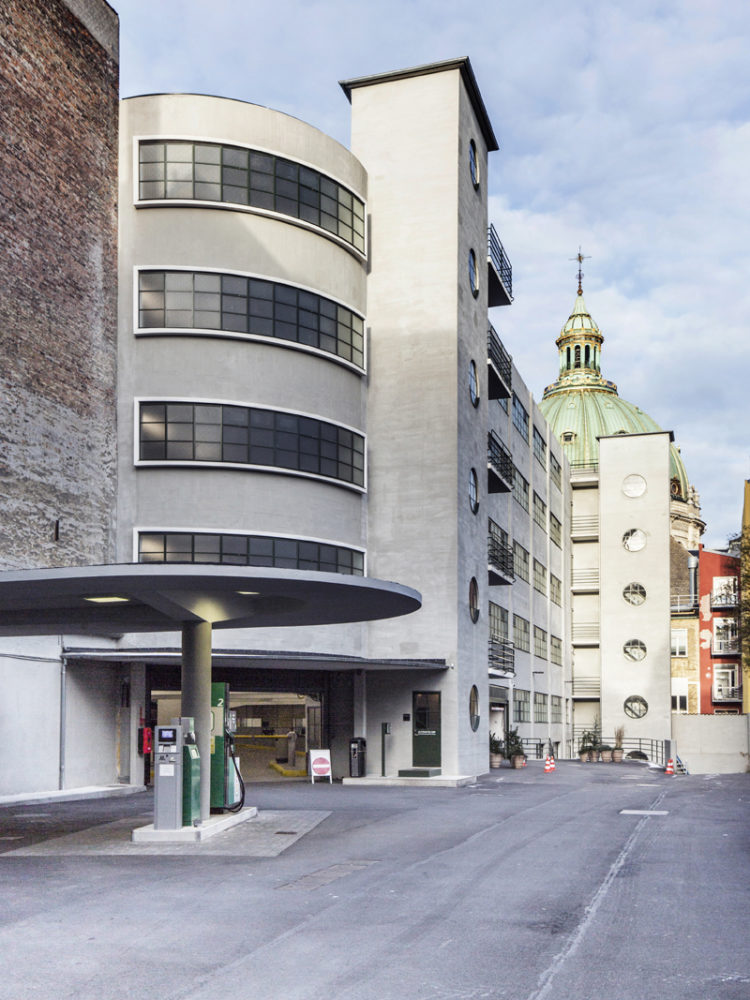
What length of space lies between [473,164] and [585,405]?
76.5 meters

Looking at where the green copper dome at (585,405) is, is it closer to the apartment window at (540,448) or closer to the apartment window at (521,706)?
the apartment window at (540,448)

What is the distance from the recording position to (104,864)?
49.7 feet

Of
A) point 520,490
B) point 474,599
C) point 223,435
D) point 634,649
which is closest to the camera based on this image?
point 223,435

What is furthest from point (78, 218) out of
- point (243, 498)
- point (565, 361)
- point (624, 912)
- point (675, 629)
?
point (565, 361)

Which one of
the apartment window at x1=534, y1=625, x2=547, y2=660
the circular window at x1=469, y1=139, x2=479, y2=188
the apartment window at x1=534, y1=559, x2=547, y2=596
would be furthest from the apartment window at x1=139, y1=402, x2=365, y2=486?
the apartment window at x1=534, y1=625, x2=547, y2=660

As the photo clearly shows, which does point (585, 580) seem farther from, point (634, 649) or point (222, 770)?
point (222, 770)

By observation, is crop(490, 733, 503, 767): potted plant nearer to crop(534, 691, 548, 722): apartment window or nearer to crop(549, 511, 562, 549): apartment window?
crop(534, 691, 548, 722): apartment window

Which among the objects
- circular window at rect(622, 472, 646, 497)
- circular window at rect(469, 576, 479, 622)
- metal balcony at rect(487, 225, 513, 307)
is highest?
metal balcony at rect(487, 225, 513, 307)

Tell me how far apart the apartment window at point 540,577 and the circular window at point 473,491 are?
67.2 ft

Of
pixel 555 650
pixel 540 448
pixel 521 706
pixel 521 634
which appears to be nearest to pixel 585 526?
pixel 555 650

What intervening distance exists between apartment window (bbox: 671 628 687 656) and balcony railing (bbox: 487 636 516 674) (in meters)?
30.7

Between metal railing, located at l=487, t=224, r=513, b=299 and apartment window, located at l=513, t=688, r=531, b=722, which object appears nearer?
metal railing, located at l=487, t=224, r=513, b=299

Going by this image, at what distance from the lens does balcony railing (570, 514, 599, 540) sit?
69.0m

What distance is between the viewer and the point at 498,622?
4678cm
